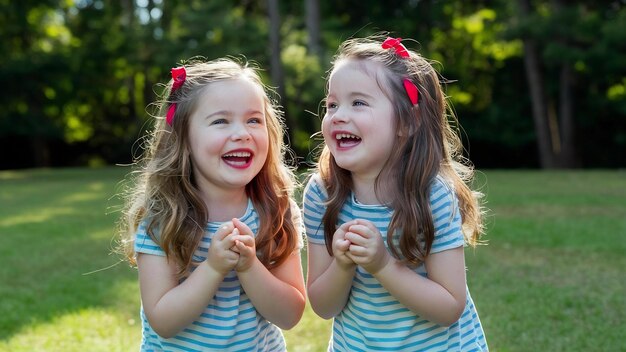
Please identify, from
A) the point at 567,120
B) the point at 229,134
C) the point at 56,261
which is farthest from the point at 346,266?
the point at 567,120

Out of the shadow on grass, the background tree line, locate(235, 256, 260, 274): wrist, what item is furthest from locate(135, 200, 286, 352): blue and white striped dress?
the background tree line

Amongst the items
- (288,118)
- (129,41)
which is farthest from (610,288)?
(129,41)

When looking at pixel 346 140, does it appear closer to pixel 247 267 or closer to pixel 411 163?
pixel 411 163

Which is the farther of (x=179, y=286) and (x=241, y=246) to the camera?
(x=179, y=286)

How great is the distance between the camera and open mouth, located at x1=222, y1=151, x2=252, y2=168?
253 cm

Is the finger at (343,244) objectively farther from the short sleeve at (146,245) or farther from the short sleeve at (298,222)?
the short sleeve at (146,245)

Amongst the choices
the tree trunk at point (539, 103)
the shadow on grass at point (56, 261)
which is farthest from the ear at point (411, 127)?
the tree trunk at point (539, 103)

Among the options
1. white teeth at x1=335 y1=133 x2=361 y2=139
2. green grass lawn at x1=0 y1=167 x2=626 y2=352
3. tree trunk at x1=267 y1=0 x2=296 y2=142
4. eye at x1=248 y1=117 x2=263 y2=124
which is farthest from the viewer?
tree trunk at x1=267 y1=0 x2=296 y2=142

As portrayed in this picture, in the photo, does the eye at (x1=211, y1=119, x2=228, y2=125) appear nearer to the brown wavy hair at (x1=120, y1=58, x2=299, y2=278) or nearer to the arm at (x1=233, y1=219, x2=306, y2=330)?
the brown wavy hair at (x1=120, y1=58, x2=299, y2=278)

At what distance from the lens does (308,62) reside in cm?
2092

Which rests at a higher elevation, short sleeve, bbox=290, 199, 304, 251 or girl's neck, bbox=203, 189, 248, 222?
girl's neck, bbox=203, 189, 248, 222

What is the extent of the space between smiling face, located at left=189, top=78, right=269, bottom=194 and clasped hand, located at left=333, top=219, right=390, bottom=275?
438mm

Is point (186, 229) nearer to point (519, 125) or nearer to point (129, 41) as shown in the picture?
point (129, 41)

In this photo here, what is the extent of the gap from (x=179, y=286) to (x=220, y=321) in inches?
7.9
